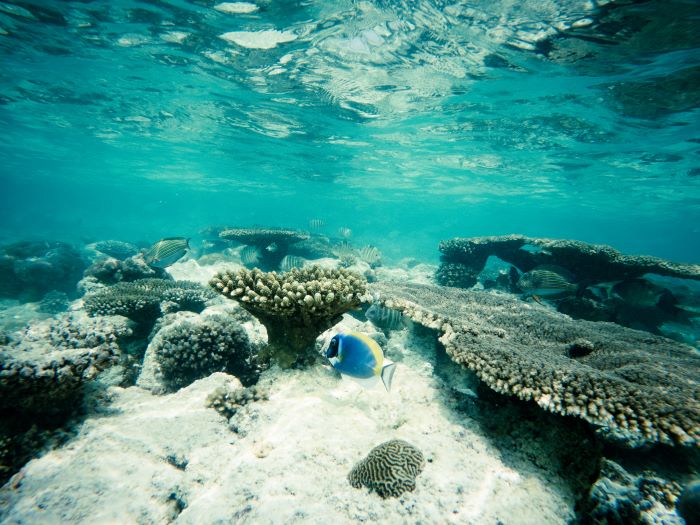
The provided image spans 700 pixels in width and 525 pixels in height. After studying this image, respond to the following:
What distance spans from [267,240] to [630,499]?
10970 mm

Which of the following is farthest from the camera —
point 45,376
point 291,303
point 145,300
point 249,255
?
point 249,255

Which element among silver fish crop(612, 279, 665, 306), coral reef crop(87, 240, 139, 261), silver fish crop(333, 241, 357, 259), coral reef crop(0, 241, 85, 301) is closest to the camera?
silver fish crop(612, 279, 665, 306)

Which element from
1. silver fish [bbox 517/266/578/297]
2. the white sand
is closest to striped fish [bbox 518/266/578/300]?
silver fish [bbox 517/266/578/297]

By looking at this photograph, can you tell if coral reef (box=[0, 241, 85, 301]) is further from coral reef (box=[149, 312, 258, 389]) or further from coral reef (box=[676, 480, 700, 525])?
coral reef (box=[676, 480, 700, 525])

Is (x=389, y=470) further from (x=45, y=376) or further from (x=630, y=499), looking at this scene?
(x=45, y=376)

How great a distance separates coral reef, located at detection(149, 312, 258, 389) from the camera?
436 cm

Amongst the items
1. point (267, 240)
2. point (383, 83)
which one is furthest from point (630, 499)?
point (383, 83)

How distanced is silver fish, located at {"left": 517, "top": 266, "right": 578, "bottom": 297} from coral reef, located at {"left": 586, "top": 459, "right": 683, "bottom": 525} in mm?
5327

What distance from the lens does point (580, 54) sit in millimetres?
→ 11070

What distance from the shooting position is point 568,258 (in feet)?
28.0

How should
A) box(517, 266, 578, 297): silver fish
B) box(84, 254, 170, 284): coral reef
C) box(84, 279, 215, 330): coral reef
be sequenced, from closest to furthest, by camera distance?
box(84, 279, 215, 330): coral reef, box(517, 266, 578, 297): silver fish, box(84, 254, 170, 284): coral reef

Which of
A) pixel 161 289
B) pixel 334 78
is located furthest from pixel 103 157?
pixel 161 289

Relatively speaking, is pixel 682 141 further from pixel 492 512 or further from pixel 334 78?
pixel 492 512

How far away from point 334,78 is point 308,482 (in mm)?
16298
